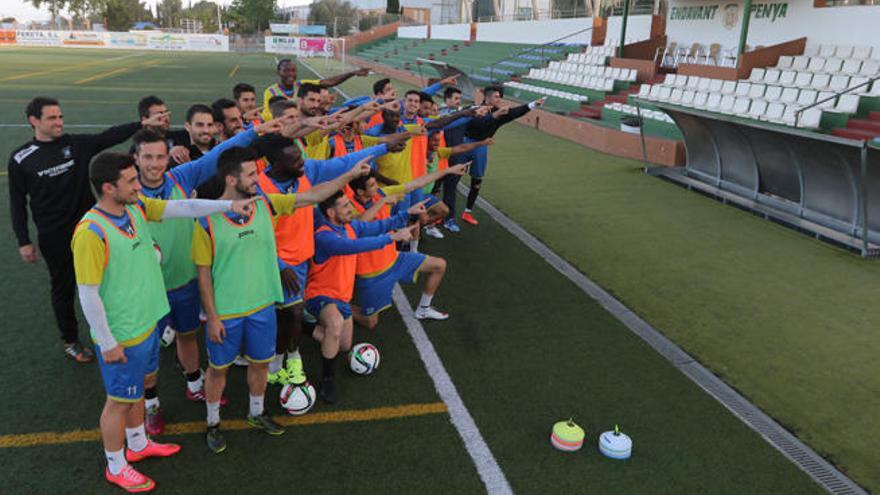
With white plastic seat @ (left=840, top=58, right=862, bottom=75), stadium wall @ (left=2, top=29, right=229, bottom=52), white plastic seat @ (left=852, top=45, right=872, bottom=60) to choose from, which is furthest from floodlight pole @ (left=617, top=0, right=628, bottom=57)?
stadium wall @ (left=2, top=29, right=229, bottom=52)

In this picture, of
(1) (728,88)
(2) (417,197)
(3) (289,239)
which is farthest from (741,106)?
(3) (289,239)

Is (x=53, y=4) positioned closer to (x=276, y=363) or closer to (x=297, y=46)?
(x=297, y=46)

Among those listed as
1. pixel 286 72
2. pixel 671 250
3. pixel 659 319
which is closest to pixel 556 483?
pixel 659 319

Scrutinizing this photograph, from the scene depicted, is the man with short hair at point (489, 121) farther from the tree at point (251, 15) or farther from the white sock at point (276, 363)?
the tree at point (251, 15)

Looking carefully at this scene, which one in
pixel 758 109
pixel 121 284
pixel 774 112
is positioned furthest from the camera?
pixel 758 109

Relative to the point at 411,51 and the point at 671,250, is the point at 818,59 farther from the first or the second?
the point at 411,51

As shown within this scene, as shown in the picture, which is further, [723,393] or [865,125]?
[865,125]

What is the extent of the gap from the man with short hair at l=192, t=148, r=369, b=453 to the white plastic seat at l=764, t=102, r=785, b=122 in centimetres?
1252

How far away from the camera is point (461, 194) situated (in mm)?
10648

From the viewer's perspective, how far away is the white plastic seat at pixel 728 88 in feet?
49.1

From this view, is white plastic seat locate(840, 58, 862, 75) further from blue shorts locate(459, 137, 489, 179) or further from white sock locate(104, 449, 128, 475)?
white sock locate(104, 449, 128, 475)

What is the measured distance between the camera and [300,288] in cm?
423

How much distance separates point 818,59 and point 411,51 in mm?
34120

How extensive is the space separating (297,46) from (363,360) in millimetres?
62198
